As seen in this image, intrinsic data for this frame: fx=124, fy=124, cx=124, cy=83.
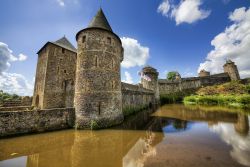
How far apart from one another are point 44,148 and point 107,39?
9680 millimetres

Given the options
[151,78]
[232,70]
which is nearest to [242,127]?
[151,78]

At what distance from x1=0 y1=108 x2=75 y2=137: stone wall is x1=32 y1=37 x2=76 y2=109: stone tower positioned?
19.5 feet

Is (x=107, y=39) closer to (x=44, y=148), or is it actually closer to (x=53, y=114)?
(x=53, y=114)

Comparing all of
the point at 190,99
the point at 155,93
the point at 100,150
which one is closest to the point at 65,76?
the point at 100,150

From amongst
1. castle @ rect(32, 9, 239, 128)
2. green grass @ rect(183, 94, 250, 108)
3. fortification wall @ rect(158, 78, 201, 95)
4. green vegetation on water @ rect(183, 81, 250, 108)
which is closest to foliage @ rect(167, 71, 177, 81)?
fortification wall @ rect(158, 78, 201, 95)

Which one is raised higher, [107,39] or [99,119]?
[107,39]

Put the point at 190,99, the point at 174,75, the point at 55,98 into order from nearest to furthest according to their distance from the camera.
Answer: the point at 55,98 → the point at 190,99 → the point at 174,75

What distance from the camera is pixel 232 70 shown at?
4859 centimetres

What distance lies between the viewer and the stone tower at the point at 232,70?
1881 inches

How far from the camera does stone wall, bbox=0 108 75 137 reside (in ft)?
26.8

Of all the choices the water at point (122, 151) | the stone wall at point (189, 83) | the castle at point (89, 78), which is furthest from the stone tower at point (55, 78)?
the stone wall at point (189, 83)

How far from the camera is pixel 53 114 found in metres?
9.89

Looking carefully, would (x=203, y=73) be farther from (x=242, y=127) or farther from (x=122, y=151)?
(x=122, y=151)

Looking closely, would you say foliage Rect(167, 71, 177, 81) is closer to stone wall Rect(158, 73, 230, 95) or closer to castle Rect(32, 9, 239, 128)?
stone wall Rect(158, 73, 230, 95)
